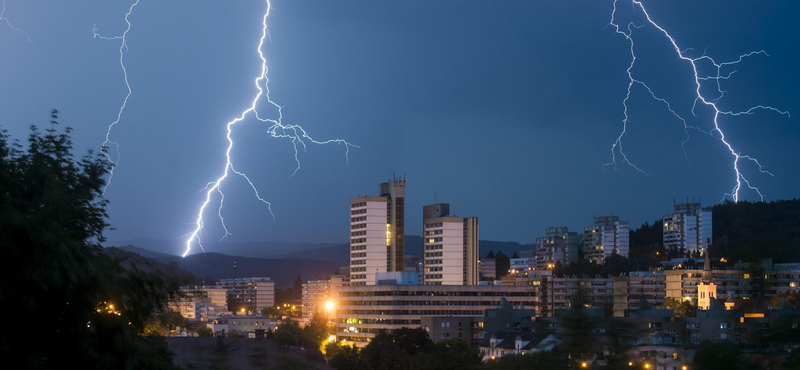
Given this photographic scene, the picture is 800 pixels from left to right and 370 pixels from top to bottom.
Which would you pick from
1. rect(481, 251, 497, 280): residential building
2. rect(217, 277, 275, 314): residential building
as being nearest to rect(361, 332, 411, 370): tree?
rect(481, 251, 497, 280): residential building

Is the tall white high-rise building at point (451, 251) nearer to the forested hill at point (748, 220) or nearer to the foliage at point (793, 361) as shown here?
the forested hill at point (748, 220)

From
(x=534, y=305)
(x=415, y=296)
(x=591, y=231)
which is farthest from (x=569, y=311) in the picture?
(x=591, y=231)

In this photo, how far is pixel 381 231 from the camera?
62906mm

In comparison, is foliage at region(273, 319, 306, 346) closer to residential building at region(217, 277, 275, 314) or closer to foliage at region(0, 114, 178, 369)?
foliage at region(0, 114, 178, 369)

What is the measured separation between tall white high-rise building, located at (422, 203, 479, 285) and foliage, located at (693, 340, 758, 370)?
58.7 meters

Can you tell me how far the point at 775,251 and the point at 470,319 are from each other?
3827cm

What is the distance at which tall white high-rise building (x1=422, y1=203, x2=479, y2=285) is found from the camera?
63719mm

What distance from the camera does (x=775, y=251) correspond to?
7324mm

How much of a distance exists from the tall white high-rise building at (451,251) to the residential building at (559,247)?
123ft

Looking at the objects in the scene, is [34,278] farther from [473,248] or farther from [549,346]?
[473,248]

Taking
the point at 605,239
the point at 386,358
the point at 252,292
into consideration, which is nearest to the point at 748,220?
the point at 605,239

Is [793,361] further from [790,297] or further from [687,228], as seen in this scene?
[687,228]

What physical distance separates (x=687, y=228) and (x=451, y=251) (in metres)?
39.3

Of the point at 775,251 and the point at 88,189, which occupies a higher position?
the point at 88,189
